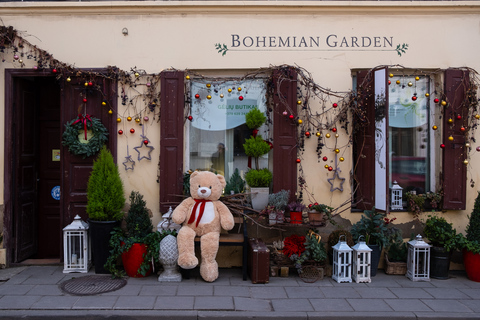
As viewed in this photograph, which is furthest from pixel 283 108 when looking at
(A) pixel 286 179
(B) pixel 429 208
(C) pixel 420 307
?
(C) pixel 420 307

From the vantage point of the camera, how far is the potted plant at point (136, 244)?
6.23 m

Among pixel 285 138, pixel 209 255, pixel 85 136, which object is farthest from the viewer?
pixel 285 138

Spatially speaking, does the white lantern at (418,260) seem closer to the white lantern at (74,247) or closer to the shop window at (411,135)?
the shop window at (411,135)

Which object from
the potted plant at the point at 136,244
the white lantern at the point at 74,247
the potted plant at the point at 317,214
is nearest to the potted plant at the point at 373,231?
the potted plant at the point at 317,214

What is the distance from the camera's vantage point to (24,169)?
283 inches

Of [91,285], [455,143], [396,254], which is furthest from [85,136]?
[455,143]

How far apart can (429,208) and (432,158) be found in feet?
2.65

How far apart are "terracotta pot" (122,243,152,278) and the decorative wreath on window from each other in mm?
1611

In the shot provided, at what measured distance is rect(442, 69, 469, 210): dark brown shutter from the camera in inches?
271

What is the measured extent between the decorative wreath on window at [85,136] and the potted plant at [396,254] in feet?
14.9

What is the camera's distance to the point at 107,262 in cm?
630

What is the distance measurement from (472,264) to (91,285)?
5361 mm

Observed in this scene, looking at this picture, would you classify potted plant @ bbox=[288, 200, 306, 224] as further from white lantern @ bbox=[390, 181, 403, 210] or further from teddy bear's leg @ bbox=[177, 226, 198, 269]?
white lantern @ bbox=[390, 181, 403, 210]

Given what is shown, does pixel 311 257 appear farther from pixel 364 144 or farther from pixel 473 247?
pixel 473 247
